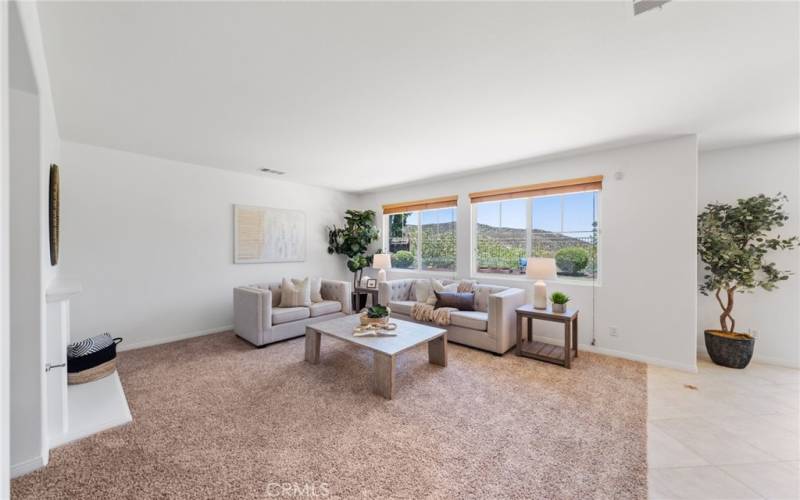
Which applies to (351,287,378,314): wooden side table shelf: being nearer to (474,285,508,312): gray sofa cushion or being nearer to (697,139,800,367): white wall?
(474,285,508,312): gray sofa cushion

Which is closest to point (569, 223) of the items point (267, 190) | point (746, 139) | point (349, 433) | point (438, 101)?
point (746, 139)

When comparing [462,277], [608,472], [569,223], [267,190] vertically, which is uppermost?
[267,190]

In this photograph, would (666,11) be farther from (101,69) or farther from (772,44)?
(101,69)

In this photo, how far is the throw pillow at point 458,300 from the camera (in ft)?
13.1

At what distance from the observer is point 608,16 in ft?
4.99

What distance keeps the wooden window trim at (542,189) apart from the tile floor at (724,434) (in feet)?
6.78

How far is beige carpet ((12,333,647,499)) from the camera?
1.60 m

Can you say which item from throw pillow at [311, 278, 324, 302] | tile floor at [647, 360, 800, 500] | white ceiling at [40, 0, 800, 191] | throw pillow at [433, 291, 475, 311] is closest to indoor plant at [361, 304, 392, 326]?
throw pillow at [433, 291, 475, 311]

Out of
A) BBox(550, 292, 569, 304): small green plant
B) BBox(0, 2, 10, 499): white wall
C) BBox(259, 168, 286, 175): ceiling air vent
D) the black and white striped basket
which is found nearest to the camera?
BBox(0, 2, 10, 499): white wall

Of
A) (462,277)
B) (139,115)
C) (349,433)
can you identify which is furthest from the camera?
(462,277)

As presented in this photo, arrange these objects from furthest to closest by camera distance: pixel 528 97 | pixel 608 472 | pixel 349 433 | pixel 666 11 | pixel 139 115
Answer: pixel 139 115, pixel 528 97, pixel 349 433, pixel 608 472, pixel 666 11

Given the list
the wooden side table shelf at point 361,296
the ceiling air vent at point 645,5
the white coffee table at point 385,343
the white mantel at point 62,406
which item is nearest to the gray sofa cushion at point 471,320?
the white coffee table at point 385,343

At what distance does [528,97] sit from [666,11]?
873 millimetres

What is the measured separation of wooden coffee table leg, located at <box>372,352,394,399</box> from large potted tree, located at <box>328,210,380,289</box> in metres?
3.17
